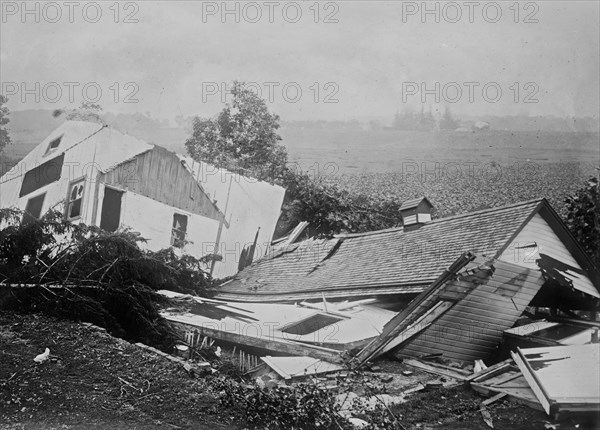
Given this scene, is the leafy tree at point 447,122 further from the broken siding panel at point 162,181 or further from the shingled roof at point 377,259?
the broken siding panel at point 162,181

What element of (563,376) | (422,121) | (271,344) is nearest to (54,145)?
(271,344)

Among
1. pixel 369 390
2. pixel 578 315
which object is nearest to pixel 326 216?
pixel 369 390

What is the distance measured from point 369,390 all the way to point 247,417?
1.03 m

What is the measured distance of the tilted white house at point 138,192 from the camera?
17.0 ft

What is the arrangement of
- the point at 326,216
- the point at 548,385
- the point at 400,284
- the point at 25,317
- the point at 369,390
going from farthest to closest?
the point at 326,216, the point at 400,284, the point at 25,317, the point at 369,390, the point at 548,385

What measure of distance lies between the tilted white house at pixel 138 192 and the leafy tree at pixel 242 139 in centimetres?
15

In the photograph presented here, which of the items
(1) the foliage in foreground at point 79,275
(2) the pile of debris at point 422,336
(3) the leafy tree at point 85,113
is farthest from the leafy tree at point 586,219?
(3) the leafy tree at point 85,113

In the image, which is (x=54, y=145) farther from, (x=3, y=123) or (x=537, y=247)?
(x=537, y=247)

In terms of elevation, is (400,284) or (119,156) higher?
(119,156)

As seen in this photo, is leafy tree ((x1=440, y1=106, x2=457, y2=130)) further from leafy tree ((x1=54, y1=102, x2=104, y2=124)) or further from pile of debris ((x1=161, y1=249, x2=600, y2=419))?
leafy tree ((x1=54, y1=102, x2=104, y2=124))

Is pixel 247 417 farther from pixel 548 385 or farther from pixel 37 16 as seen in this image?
pixel 37 16

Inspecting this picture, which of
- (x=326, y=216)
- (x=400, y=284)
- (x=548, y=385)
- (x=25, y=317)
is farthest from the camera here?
(x=326, y=216)

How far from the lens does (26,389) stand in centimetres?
435

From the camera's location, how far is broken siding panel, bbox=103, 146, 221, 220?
522 centimetres
